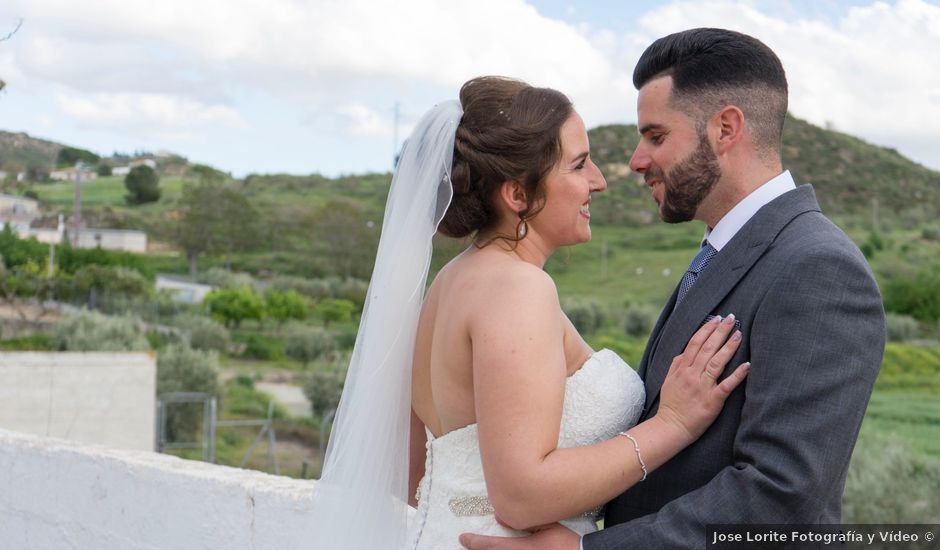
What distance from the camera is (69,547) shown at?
430cm

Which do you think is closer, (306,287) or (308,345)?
(308,345)

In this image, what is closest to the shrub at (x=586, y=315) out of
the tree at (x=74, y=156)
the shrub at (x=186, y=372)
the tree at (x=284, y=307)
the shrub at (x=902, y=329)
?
the shrub at (x=902, y=329)

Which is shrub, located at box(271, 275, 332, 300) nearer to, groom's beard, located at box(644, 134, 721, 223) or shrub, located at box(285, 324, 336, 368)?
shrub, located at box(285, 324, 336, 368)

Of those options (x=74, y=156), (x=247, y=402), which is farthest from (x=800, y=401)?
(x=74, y=156)

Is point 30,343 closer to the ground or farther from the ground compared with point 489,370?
closer to the ground

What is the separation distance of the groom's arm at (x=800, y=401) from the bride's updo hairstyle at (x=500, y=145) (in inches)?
23.2

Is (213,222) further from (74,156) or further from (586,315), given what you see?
(586,315)

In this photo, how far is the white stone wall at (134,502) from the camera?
12.0ft

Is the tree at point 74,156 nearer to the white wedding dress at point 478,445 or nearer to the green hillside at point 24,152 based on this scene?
the green hillside at point 24,152

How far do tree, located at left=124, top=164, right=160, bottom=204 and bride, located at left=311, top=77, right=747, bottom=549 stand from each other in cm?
6897

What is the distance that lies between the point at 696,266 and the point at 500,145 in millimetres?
563

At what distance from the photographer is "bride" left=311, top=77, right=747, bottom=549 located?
2121 mm

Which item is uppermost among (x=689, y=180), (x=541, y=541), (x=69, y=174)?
(x=69, y=174)

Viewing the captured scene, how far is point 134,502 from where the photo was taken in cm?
408
